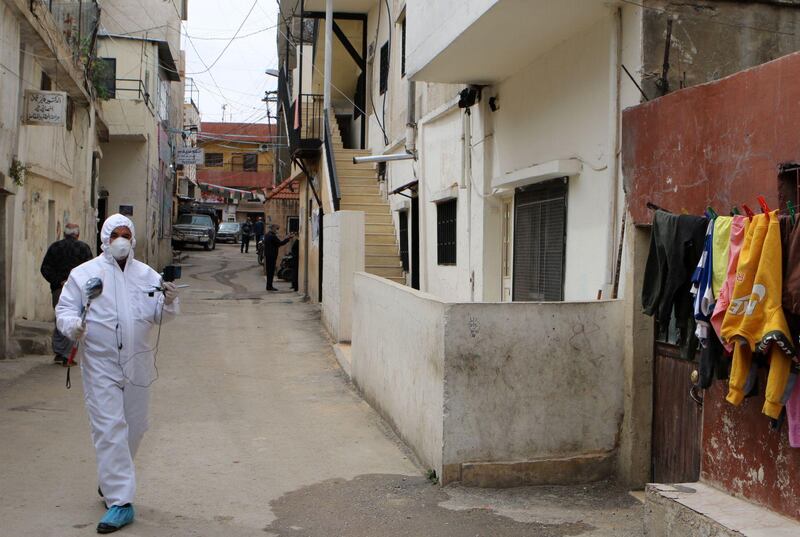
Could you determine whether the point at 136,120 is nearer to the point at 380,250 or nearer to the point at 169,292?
the point at 380,250

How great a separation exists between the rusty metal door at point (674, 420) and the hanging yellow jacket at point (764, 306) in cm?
135

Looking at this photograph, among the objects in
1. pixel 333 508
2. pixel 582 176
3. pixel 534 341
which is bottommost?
pixel 333 508

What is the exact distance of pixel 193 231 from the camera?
4050 centimetres

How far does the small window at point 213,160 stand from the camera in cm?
6631

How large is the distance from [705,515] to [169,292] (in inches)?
138

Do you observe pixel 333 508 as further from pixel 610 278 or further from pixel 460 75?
pixel 460 75

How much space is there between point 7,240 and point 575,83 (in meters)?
7.28

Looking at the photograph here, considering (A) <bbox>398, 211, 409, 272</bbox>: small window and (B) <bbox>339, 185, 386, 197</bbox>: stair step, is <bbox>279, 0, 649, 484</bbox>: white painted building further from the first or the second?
(B) <bbox>339, 185, 386, 197</bbox>: stair step

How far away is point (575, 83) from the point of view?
7906mm

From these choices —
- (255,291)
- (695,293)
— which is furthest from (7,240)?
(255,291)

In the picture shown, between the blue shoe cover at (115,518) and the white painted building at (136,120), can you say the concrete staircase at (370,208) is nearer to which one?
the white painted building at (136,120)

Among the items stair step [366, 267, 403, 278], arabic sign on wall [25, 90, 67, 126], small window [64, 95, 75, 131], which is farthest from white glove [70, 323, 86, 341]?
small window [64, 95, 75, 131]

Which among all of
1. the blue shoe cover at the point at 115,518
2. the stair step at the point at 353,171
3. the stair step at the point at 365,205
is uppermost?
the stair step at the point at 353,171

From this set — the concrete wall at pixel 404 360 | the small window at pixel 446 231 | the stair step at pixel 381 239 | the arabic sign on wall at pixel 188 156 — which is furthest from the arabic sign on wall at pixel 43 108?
the arabic sign on wall at pixel 188 156
